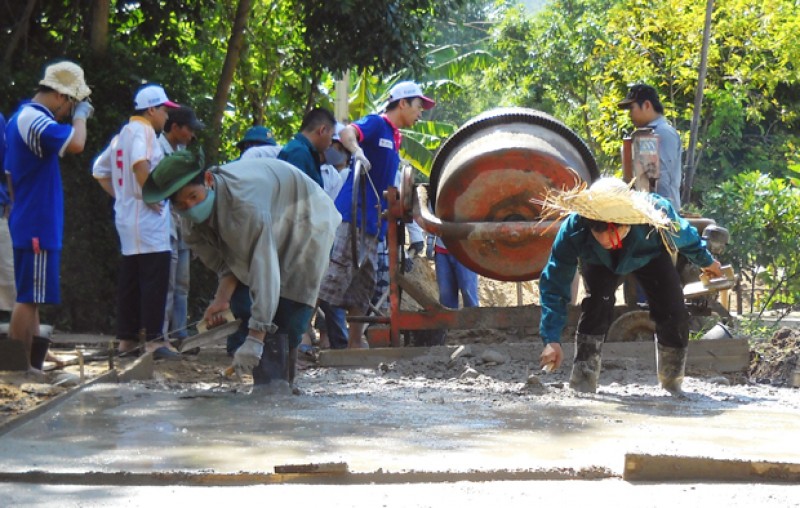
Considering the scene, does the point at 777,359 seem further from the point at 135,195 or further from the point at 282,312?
the point at 135,195

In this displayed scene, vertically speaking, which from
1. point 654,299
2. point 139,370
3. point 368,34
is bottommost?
point 139,370

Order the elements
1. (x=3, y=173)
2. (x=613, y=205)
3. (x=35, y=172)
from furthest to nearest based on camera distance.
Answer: (x=3, y=173), (x=35, y=172), (x=613, y=205)

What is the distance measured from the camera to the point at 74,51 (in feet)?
38.6

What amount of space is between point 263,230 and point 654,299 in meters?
2.44

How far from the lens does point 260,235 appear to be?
665 cm

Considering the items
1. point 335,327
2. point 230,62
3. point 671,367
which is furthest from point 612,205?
point 230,62

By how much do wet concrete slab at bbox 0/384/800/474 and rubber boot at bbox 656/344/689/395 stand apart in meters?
0.23

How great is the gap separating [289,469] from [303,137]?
3.82 m

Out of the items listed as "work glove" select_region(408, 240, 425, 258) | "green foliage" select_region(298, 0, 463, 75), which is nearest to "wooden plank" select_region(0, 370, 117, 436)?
"work glove" select_region(408, 240, 425, 258)

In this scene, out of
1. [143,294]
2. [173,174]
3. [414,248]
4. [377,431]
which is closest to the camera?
[377,431]

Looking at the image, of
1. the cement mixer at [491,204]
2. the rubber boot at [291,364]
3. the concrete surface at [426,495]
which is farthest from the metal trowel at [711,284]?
the concrete surface at [426,495]

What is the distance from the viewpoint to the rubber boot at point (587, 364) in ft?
25.3

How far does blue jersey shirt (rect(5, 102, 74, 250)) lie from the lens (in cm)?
783

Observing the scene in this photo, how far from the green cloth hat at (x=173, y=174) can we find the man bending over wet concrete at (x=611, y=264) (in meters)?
1.97
